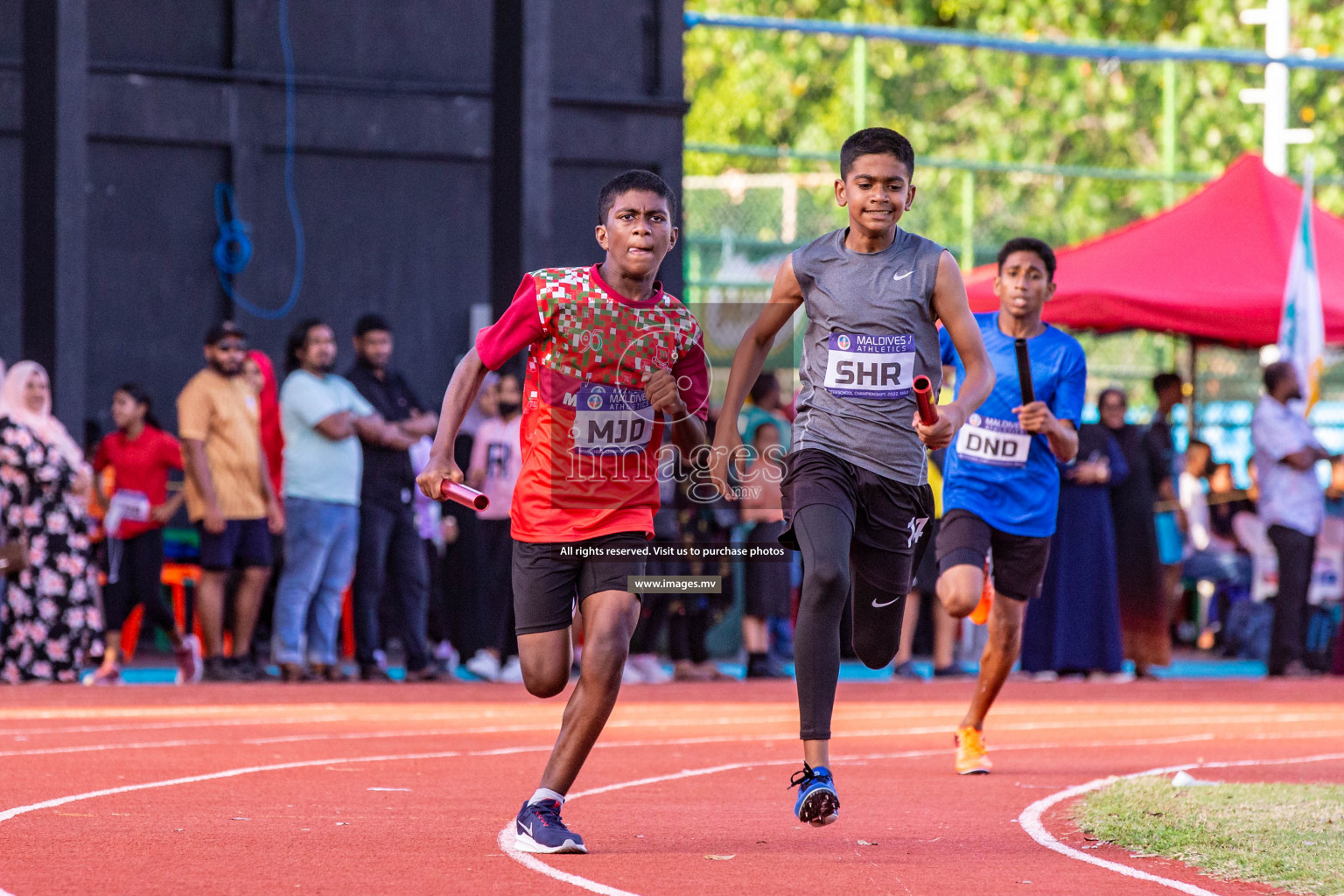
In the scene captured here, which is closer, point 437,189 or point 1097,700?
point 1097,700

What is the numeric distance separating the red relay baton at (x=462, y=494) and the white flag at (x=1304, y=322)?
1110 centimetres

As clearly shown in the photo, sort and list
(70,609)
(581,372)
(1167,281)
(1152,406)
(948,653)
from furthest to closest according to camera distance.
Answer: (1152,406) → (1167,281) → (948,653) → (70,609) → (581,372)

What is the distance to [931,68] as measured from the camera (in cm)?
2469

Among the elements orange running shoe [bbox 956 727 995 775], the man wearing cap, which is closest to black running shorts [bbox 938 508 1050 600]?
orange running shoe [bbox 956 727 995 775]

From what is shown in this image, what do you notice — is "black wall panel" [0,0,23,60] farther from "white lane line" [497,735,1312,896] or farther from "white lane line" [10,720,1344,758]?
"white lane line" [497,735,1312,896]

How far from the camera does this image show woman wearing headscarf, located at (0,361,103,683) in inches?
542

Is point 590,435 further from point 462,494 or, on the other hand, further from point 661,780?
point 661,780

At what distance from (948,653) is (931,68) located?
35.5 ft

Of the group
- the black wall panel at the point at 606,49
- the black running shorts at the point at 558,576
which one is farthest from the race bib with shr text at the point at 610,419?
the black wall panel at the point at 606,49

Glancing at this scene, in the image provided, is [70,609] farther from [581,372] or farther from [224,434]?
[581,372]

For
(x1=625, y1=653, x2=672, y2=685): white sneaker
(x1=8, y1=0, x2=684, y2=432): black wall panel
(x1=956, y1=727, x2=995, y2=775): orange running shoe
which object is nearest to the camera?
(x1=956, y1=727, x2=995, y2=775): orange running shoe

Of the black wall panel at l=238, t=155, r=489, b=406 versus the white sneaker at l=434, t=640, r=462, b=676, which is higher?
the black wall panel at l=238, t=155, r=489, b=406

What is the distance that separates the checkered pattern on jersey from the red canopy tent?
33.9 ft

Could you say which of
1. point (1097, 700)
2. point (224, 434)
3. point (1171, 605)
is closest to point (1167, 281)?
point (1171, 605)
